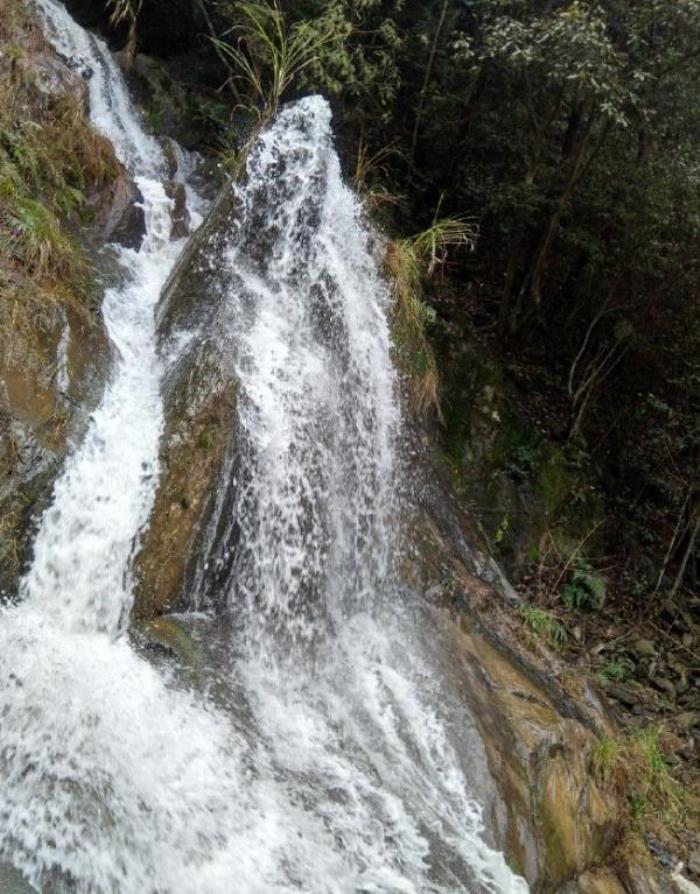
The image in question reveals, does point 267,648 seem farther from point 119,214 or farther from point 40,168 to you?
point 119,214

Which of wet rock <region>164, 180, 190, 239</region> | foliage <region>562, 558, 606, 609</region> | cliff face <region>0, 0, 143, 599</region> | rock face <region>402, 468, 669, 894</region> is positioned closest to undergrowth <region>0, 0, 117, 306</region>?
cliff face <region>0, 0, 143, 599</region>

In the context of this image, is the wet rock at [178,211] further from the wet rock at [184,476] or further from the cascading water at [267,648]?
the wet rock at [184,476]

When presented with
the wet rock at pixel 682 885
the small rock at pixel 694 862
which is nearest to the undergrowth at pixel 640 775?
the small rock at pixel 694 862

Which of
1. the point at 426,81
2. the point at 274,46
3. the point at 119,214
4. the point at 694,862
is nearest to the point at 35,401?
the point at 119,214

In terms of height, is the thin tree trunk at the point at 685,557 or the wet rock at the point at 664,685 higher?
the thin tree trunk at the point at 685,557

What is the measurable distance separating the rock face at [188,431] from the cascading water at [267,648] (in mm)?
108

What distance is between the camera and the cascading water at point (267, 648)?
320 centimetres

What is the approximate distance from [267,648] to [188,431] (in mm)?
1435

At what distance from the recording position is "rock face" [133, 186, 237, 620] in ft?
14.3

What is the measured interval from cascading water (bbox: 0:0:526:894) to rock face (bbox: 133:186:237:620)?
0.36ft

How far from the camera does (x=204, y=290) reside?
564 centimetres

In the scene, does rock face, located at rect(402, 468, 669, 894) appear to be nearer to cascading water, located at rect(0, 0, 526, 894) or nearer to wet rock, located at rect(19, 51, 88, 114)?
cascading water, located at rect(0, 0, 526, 894)

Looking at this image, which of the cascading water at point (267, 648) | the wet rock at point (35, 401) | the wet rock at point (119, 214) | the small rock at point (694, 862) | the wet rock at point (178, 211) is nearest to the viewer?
the cascading water at point (267, 648)

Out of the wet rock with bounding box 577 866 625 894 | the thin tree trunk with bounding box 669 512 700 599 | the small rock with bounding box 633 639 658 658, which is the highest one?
the thin tree trunk with bounding box 669 512 700 599
